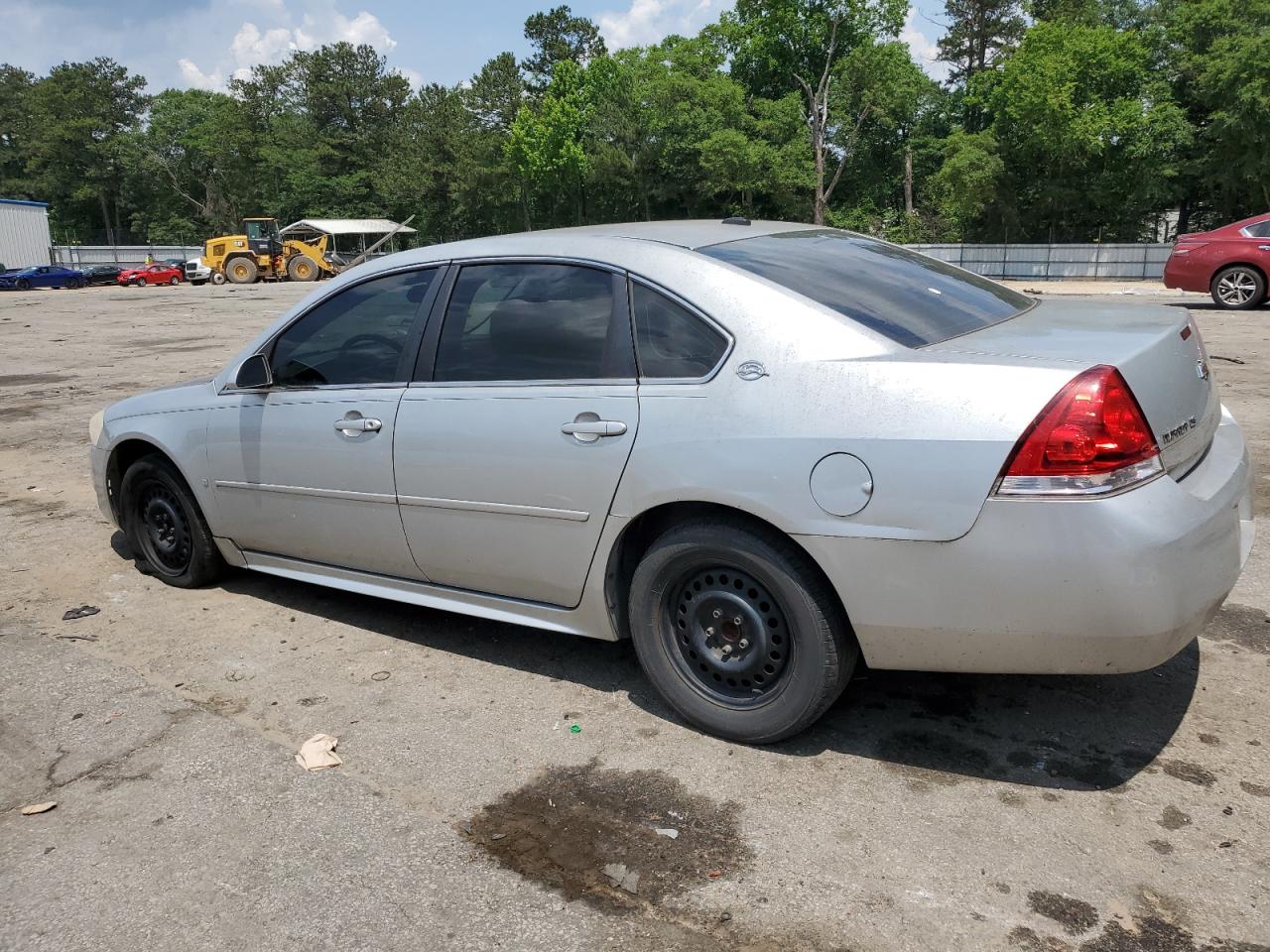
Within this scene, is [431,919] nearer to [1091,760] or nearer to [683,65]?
[1091,760]

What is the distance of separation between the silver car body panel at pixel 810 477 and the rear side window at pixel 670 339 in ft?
0.15

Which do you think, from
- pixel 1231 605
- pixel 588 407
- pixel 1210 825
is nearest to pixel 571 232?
pixel 588 407

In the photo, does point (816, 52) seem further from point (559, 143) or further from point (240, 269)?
point (240, 269)

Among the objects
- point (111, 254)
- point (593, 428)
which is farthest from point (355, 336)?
point (111, 254)

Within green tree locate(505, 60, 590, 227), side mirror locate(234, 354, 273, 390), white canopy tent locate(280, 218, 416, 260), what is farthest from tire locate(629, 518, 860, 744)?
white canopy tent locate(280, 218, 416, 260)

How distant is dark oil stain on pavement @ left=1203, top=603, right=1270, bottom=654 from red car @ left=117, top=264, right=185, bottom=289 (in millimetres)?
50352

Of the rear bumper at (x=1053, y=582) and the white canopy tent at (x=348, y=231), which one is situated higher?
the white canopy tent at (x=348, y=231)

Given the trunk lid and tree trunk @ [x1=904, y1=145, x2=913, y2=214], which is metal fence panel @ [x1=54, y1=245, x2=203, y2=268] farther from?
the trunk lid

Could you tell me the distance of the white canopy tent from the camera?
65.9 metres

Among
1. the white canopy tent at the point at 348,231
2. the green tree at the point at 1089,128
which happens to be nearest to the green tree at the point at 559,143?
the white canopy tent at the point at 348,231

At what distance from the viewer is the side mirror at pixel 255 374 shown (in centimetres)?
424

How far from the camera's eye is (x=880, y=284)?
3.43 metres

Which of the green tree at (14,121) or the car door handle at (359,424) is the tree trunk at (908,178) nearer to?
the car door handle at (359,424)

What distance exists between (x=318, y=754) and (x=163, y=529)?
222 centimetres
